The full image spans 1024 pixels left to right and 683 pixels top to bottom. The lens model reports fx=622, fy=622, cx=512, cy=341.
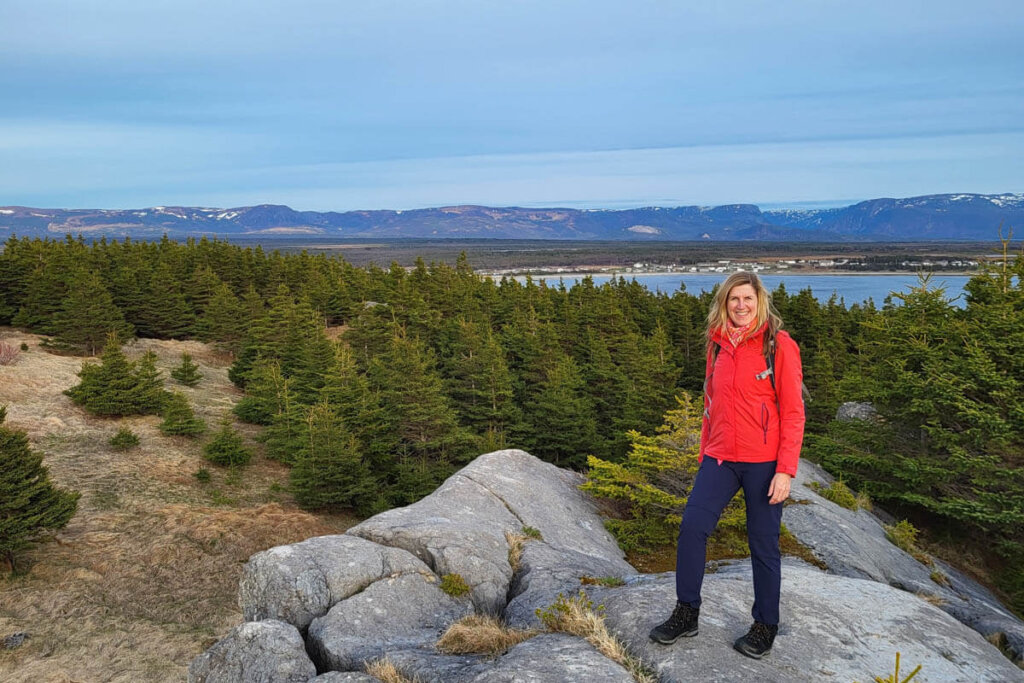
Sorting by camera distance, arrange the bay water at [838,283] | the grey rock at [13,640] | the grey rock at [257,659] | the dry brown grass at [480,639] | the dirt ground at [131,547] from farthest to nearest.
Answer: the bay water at [838,283], the dirt ground at [131,547], the grey rock at [13,640], the grey rock at [257,659], the dry brown grass at [480,639]

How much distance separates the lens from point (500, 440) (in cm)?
2514

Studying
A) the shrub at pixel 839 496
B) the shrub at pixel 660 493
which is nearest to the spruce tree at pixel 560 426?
the shrub at pixel 839 496

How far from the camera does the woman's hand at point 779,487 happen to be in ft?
15.8

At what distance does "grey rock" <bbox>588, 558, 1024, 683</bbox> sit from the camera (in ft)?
16.7

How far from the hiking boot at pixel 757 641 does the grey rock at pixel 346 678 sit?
314 cm

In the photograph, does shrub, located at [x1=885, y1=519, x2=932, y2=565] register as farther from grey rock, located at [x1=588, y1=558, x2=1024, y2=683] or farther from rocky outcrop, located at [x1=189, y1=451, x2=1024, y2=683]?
grey rock, located at [x1=588, y1=558, x2=1024, y2=683]

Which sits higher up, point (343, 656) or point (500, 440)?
point (343, 656)

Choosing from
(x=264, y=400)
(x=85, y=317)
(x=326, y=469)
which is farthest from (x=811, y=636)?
(x=85, y=317)

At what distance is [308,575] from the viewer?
733cm

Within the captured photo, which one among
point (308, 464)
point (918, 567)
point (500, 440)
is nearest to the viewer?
point (918, 567)

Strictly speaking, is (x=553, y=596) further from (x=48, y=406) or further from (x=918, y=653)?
(x=48, y=406)

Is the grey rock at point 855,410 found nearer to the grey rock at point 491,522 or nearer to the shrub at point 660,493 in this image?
the shrub at point 660,493

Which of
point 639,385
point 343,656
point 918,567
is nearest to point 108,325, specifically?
point 639,385

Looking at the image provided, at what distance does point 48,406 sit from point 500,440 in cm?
1858
